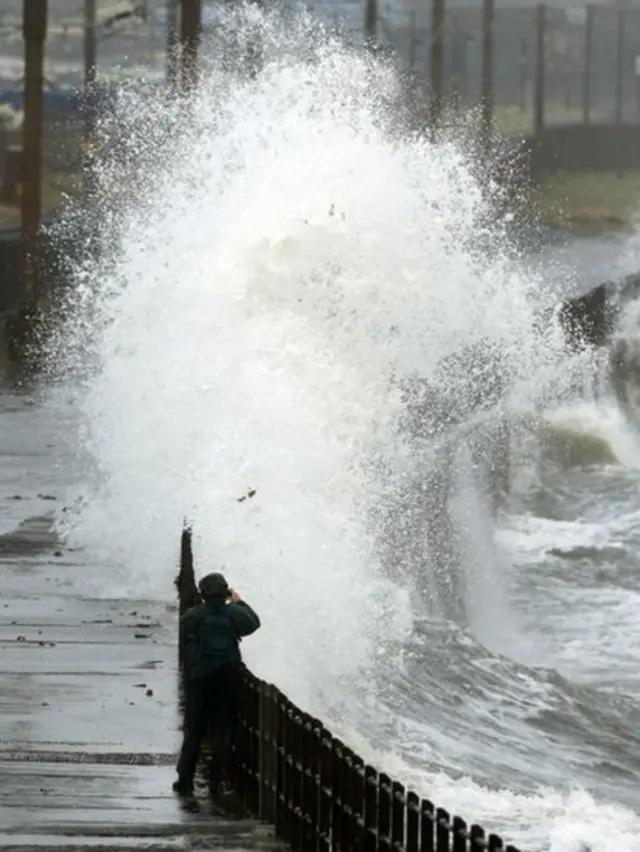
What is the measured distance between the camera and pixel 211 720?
453 inches

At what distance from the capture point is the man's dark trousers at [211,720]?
11359 millimetres

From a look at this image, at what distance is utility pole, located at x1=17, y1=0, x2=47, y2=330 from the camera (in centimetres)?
3550

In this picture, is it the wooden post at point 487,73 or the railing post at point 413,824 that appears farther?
the wooden post at point 487,73

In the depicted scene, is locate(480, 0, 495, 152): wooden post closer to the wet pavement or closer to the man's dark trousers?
the wet pavement

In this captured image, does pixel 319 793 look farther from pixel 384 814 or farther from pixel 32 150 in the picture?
pixel 32 150

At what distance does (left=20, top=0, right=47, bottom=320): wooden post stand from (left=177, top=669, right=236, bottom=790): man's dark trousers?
24.2 meters

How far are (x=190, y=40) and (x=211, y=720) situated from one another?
2761 centimetres

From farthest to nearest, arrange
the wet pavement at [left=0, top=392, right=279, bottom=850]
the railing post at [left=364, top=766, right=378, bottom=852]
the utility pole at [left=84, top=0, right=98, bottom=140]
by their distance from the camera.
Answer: the utility pole at [left=84, top=0, right=98, bottom=140]
the wet pavement at [left=0, top=392, right=279, bottom=850]
the railing post at [left=364, top=766, right=378, bottom=852]

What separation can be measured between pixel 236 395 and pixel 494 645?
280 centimetres

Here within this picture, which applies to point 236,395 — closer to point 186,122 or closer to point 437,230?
point 437,230

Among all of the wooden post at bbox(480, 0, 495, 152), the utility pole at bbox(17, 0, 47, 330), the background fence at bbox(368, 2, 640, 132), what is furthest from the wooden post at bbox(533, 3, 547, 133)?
the utility pole at bbox(17, 0, 47, 330)

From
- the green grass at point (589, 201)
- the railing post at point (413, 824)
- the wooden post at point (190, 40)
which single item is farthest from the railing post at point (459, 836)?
the green grass at point (589, 201)

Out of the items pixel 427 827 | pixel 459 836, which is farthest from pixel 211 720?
pixel 459 836

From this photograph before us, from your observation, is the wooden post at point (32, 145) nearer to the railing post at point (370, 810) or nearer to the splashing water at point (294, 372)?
the splashing water at point (294, 372)
